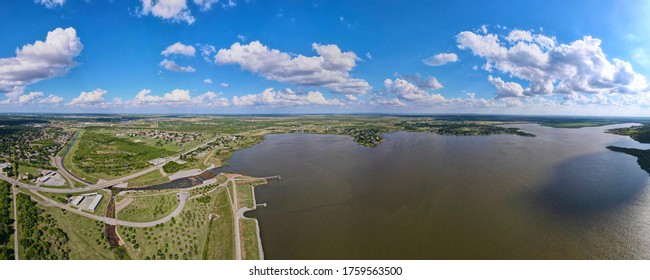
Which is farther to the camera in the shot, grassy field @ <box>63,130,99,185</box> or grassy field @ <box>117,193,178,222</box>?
grassy field @ <box>63,130,99,185</box>

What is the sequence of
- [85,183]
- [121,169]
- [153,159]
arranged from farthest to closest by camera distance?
1. [153,159]
2. [121,169]
3. [85,183]

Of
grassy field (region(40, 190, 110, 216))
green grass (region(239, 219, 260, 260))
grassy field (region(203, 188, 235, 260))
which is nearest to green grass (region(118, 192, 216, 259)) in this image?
grassy field (region(203, 188, 235, 260))

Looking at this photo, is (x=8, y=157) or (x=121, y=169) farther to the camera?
(x=8, y=157)

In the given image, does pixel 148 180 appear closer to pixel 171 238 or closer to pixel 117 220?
pixel 117 220

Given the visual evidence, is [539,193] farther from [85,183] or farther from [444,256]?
[85,183]

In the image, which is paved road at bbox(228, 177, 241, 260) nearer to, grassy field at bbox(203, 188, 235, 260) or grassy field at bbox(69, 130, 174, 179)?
grassy field at bbox(203, 188, 235, 260)

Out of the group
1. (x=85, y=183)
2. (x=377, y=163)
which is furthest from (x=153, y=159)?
(x=377, y=163)
